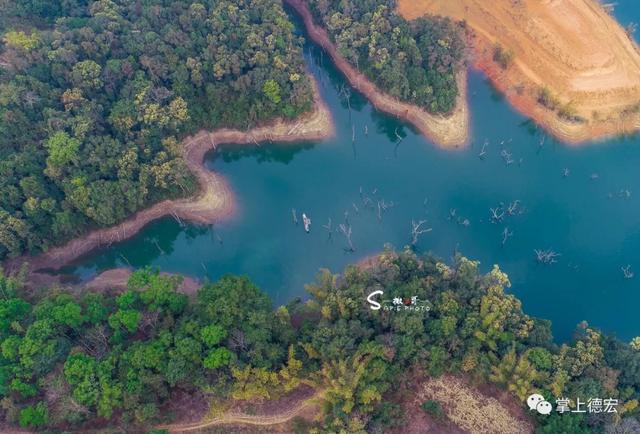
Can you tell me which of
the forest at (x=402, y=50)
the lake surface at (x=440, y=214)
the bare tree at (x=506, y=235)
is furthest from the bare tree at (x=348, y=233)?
the forest at (x=402, y=50)

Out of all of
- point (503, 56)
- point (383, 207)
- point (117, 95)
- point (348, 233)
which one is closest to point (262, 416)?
point (348, 233)

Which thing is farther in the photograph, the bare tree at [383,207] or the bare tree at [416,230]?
the bare tree at [383,207]

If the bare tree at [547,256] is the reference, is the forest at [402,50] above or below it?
above

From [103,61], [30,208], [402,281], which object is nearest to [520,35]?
[402,281]

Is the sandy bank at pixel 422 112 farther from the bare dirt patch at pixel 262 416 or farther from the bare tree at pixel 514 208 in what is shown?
the bare dirt patch at pixel 262 416

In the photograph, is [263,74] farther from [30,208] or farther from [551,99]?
[551,99]
